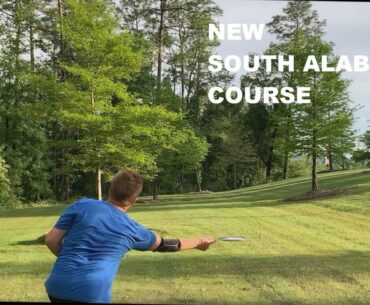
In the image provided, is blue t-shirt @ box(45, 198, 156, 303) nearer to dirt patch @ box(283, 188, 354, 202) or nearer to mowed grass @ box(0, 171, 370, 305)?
mowed grass @ box(0, 171, 370, 305)


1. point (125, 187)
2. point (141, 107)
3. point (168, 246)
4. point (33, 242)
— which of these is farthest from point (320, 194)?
point (125, 187)

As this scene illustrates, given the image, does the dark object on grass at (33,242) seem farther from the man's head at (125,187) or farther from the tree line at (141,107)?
the man's head at (125,187)

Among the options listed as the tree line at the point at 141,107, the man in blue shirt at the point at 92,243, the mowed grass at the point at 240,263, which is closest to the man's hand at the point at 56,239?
the man in blue shirt at the point at 92,243

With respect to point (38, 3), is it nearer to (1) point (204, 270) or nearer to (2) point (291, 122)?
(2) point (291, 122)

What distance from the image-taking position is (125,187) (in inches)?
116

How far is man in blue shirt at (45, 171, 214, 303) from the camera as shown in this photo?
286cm

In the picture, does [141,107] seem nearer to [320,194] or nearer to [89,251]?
[320,194]

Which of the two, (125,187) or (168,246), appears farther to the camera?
(168,246)

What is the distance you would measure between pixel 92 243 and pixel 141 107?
1306cm

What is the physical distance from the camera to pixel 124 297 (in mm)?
6348

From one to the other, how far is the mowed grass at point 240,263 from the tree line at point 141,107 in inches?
116

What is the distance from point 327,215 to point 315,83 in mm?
8527

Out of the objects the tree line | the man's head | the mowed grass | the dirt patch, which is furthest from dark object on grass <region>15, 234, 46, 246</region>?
the dirt patch

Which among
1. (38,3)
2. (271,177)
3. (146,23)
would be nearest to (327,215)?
(146,23)
